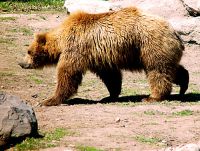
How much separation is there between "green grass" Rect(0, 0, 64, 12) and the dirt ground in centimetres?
911

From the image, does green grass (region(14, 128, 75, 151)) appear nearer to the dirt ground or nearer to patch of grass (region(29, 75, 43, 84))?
the dirt ground

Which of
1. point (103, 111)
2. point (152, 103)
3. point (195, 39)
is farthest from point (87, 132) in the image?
point (195, 39)

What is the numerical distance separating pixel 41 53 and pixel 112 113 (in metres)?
2.30

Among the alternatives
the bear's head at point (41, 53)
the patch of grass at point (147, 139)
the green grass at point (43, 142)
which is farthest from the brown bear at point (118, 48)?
the patch of grass at point (147, 139)

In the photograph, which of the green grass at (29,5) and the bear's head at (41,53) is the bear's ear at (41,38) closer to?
the bear's head at (41,53)

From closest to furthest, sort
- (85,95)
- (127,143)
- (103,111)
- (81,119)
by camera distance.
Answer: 1. (127,143)
2. (81,119)
3. (103,111)
4. (85,95)

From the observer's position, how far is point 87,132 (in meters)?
8.22

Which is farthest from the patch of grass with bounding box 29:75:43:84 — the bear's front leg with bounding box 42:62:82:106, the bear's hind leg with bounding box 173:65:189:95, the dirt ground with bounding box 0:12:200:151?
the bear's hind leg with bounding box 173:65:189:95

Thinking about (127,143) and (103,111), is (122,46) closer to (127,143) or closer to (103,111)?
(103,111)

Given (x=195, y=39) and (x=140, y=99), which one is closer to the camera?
(x=140, y=99)

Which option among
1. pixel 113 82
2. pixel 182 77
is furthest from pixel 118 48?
pixel 182 77

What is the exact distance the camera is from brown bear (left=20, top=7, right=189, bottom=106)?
10508 millimetres

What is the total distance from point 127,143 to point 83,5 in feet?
46.1

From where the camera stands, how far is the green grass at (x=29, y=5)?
24.4 m
